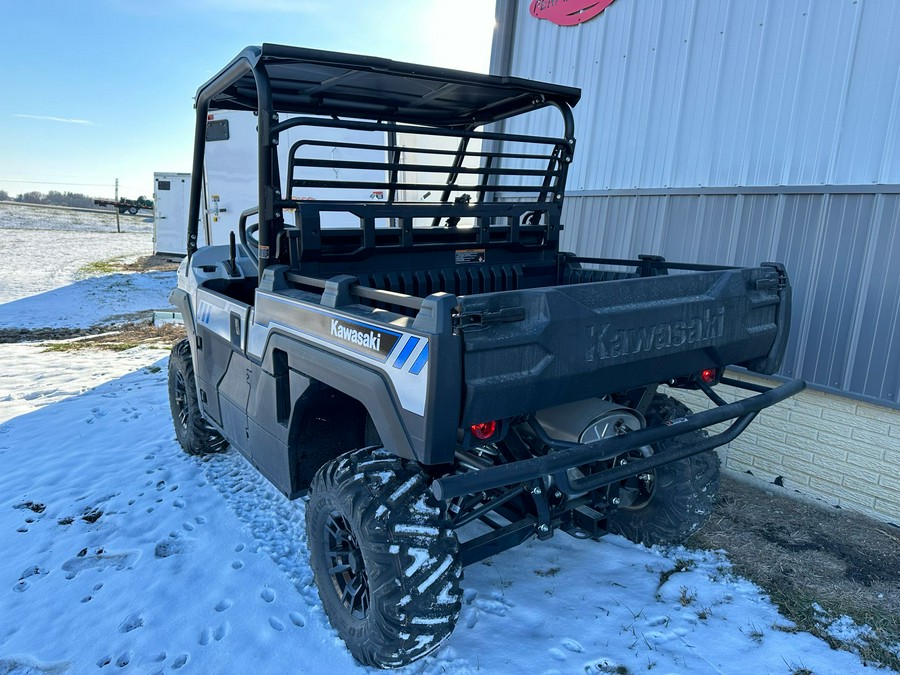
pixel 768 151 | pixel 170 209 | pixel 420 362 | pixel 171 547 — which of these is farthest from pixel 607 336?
pixel 170 209

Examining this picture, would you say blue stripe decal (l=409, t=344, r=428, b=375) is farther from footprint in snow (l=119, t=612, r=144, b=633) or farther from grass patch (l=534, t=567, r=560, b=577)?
footprint in snow (l=119, t=612, r=144, b=633)

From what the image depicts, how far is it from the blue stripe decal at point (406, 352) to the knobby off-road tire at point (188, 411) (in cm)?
260

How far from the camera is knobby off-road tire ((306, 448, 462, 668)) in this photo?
7.12 ft

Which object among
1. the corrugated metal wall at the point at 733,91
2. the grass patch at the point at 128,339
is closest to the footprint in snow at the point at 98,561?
the corrugated metal wall at the point at 733,91

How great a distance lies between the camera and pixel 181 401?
14.8 ft

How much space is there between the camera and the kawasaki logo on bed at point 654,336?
2.23 metres

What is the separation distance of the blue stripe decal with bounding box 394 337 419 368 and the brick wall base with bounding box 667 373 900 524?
10.8ft

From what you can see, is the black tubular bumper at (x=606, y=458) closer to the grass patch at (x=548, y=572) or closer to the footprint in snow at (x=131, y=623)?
the grass patch at (x=548, y=572)

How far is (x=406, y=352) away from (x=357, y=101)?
2370 millimetres

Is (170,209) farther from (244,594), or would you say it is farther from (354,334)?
(354,334)

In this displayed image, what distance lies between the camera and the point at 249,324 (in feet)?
9.88

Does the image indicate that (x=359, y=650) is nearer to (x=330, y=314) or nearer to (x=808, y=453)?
(x=330, y=314)

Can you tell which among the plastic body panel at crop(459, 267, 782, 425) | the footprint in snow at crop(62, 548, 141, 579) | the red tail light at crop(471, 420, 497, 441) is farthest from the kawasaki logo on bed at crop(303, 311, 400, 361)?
the footprint in snow at crop(62, 548, 141, 579)

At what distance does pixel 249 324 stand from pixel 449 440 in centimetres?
150
